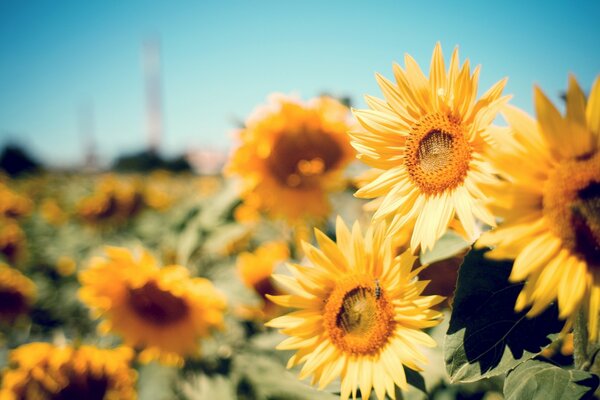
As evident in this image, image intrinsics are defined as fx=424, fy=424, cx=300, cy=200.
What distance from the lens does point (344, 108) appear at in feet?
7.29

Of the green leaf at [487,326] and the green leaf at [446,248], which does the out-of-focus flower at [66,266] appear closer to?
the green leaf at [446,248]

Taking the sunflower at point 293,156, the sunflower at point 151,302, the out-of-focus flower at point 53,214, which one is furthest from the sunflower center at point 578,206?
the out-of-focus flower at point 53,214

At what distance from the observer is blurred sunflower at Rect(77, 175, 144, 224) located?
455 cm

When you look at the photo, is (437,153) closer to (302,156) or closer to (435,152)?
(435,152)

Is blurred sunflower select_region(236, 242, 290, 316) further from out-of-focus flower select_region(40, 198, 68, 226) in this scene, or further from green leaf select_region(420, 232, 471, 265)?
out-of-focus flower select_region(40, 198, 68, 226)

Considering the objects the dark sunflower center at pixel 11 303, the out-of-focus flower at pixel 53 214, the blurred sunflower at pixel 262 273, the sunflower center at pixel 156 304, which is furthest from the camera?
the out-of-focus flower at pixel 53 214

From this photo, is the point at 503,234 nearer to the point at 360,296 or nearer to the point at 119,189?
the point at 360,296

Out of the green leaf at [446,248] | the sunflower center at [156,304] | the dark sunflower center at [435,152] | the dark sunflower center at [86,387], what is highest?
the dark sunflower center at [435,152]

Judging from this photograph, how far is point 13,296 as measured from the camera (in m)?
3.34

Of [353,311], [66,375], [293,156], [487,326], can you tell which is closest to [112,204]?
[66,375]

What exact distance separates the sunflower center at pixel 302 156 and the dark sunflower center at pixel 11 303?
8.17 feet

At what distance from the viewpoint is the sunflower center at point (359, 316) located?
1.11m

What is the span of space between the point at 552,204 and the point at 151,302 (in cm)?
216

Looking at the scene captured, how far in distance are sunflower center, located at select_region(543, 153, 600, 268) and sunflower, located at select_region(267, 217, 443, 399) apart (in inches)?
14.2
